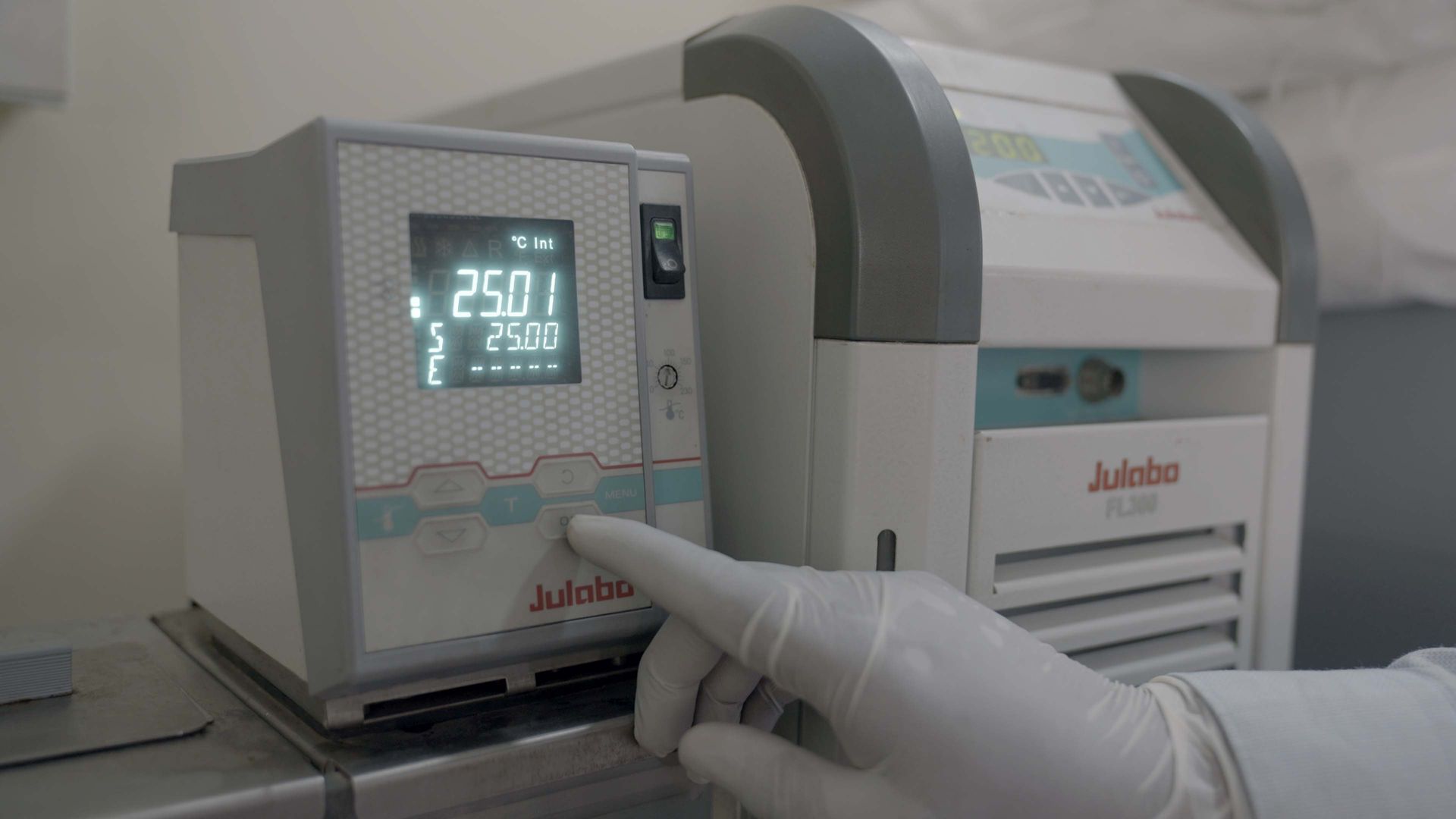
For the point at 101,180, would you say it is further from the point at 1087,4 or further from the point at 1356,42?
the point at 1356,42

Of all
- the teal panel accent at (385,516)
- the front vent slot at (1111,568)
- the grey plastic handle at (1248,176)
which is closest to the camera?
the teal panel accent at (385,516)

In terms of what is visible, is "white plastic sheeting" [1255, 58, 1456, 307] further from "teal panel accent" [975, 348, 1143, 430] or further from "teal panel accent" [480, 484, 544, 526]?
"teal panel accent" [480, 484, 544, 526]

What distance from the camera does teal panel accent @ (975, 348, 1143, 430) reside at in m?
0.87

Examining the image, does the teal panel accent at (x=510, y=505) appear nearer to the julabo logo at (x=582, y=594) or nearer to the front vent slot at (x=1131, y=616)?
the julabo logo at (x=582, y=594)

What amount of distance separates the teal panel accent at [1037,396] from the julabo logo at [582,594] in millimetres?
338

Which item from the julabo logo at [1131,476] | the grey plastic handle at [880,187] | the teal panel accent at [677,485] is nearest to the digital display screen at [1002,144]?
the grey plastic handle at [880,187]

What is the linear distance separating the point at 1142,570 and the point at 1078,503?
119 mm

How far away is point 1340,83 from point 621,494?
3.54 feet

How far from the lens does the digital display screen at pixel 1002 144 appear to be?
880 millimetres

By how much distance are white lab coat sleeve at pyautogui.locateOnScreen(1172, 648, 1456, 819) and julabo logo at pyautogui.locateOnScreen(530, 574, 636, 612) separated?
1.25ft

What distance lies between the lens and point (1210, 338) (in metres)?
0.93

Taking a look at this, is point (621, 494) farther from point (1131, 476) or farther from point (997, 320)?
point (1131, 476)

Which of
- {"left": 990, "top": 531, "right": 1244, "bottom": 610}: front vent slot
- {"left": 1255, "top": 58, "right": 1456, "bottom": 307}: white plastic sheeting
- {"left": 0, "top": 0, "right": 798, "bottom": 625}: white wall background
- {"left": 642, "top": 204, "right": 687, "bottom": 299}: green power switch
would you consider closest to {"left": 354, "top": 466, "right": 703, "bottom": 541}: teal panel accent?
{"left": 642, "top": 204, "right": 687, "bottom": 299}: green power switch

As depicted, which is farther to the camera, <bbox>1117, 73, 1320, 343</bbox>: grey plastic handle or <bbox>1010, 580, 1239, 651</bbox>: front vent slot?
<bbox>1117, 73, 1320, 343</bbox>: grey plastic handle
